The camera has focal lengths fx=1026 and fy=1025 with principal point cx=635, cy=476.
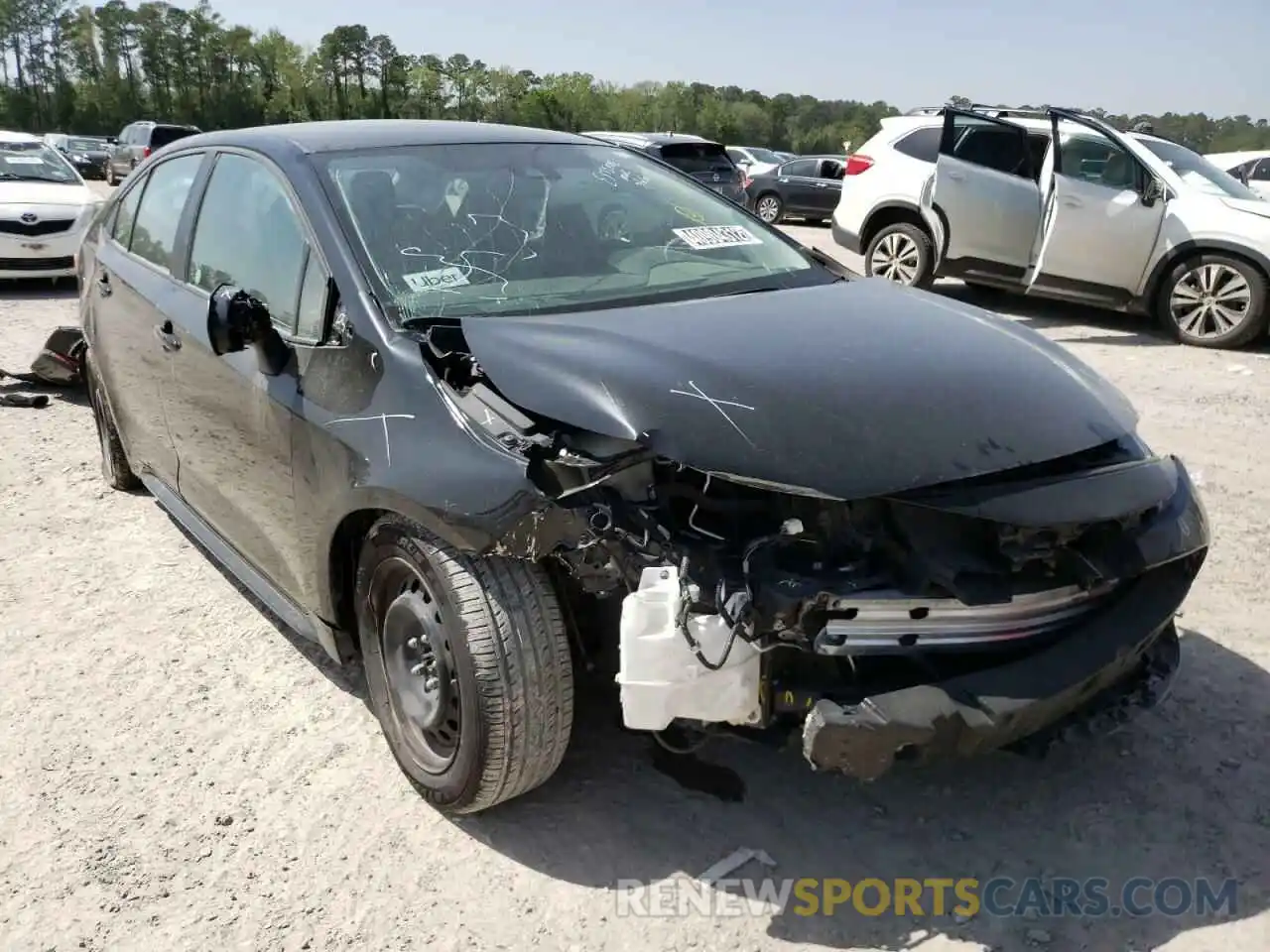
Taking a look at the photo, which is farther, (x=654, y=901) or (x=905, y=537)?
(x=654, y=901)

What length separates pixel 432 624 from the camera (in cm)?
249

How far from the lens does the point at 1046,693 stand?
221 cm

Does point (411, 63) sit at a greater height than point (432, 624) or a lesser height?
Result: greater

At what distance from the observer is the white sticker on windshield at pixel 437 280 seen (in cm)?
279

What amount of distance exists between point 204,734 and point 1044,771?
2.42 m

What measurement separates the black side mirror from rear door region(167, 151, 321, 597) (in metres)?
0.05

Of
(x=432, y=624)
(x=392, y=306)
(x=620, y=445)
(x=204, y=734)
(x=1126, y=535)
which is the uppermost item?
(x=392, y=306)

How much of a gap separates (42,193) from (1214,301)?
37.4 feet

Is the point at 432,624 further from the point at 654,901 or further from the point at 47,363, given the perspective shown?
the point at 47,363

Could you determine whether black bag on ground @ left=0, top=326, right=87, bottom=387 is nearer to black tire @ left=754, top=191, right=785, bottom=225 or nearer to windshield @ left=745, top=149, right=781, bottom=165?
black tire @ left=754, top=191, right=785, bottom=225

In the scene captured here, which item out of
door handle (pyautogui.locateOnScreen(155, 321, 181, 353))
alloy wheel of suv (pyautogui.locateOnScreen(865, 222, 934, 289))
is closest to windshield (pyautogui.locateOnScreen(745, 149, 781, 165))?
alloy wheel of suv (pyautogui.locateOnScreen(865, 222, 934, 289))

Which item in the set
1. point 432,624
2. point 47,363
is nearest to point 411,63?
point 47,363

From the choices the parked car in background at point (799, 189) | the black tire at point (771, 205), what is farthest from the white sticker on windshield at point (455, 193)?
Answer: the black tire at point (771, 205)

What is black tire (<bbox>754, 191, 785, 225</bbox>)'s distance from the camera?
20.4 metres
